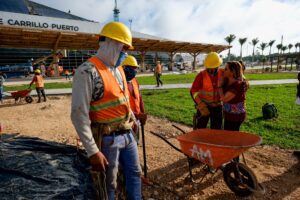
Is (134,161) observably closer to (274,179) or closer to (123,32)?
(123,32)

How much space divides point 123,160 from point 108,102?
0.69 metres

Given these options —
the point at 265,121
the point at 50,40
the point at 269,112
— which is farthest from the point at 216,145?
the point at 50,40

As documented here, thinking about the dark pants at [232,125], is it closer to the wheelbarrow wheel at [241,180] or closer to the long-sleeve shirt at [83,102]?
the wheelbarrow wheel at [241,180]

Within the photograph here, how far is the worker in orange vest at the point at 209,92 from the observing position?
4.21 metres

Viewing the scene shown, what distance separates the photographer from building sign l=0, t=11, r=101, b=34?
97.5 ft

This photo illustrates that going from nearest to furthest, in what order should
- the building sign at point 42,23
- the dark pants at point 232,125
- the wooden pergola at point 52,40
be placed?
the dark pants at point 232,125, the wooden pergola at point 52,40, the building sign at point 42,23

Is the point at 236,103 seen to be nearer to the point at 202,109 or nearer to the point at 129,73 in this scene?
the point at 202,109

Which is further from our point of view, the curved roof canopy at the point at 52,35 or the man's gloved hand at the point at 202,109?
the curved roof canopy at the point at 52,35

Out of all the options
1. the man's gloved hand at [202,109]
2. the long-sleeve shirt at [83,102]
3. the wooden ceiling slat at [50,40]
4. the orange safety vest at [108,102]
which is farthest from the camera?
the wooden ceiling slat at [50,40]

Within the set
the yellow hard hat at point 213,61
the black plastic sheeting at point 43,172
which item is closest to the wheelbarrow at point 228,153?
the yellow hard hat at point 213,61

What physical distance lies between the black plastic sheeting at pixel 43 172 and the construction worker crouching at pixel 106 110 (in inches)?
10.9

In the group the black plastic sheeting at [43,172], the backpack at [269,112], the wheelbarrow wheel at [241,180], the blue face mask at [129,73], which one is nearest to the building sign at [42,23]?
the backpack at [269,112]

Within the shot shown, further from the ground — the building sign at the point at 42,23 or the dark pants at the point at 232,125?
the building sign at the point at 42,23

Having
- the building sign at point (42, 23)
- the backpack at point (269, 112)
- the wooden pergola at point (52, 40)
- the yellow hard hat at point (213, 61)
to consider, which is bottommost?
the backpack at point (269, 112)
